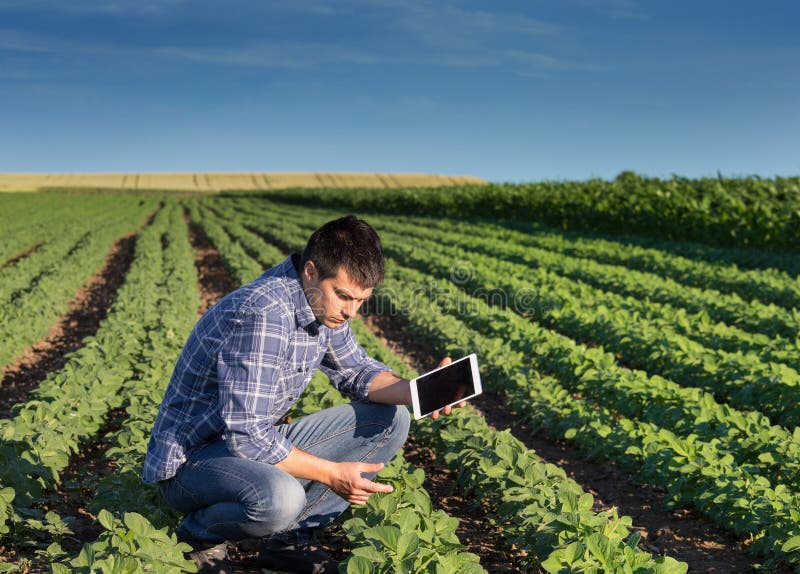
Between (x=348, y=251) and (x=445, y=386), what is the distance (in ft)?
3.12

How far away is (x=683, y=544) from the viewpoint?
441cm

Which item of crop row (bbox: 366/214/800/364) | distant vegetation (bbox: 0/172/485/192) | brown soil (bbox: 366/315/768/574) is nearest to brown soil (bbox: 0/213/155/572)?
brown soil (bbox: 366/315/768/574)

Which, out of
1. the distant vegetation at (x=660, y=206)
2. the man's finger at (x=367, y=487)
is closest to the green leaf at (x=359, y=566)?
the man's finger at (x=367, y=487)

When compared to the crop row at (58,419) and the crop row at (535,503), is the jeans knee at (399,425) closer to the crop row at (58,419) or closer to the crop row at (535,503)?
the crop row at (535,503)

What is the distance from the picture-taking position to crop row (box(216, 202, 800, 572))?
402 cm

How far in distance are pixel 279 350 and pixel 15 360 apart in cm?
683

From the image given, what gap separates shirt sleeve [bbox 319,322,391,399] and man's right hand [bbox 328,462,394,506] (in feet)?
2.22

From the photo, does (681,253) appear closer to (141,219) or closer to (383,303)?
(383,303)

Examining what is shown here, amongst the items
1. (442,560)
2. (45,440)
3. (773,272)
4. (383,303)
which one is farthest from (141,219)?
(442,560)

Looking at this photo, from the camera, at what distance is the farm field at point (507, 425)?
3406mm

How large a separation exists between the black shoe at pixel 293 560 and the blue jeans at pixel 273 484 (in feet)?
0.38

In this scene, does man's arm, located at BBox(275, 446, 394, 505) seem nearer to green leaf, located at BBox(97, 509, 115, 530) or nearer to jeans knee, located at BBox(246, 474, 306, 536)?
jeans knee, located at BBox(246, 474, 306, 536)

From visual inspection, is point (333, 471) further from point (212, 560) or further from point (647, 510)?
point (647, 510)

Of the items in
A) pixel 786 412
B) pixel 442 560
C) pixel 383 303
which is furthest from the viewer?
pixel 383 303
